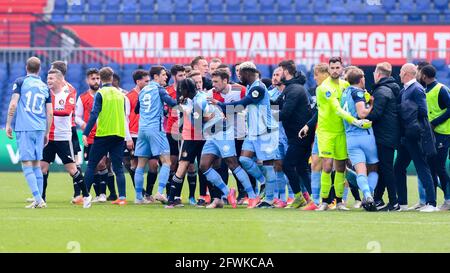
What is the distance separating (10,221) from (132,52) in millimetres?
15278

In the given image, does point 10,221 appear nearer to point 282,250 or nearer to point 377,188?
point 282,250

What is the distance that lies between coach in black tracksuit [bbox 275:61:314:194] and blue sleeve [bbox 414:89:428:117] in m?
1.65

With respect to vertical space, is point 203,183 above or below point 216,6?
below

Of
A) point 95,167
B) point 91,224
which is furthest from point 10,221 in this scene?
point 95,167

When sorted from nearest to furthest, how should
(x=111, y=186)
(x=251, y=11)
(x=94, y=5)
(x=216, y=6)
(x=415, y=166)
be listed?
1. (x=415, y=166)
2. (x=111, y=186)
3. (x=251, y=11)
4. (x=216, y=6)
5. (x=94, y=5)

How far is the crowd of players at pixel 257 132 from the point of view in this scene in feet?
49.3

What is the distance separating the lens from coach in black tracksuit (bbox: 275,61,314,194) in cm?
1570

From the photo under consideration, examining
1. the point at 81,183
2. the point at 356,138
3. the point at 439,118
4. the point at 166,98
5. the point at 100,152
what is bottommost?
the point at 81,183

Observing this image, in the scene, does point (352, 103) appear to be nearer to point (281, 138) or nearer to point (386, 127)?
point (386, 127)

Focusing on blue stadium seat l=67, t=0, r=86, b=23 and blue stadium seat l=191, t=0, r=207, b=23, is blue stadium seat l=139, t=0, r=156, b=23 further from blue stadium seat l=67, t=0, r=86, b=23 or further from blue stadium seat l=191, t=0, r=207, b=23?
blue stadium seat l=67, t=0, r=86, b=23

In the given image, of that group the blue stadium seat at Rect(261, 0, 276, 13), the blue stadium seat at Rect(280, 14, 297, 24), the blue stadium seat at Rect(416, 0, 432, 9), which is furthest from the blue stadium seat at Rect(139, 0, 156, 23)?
the blue stadium seat at Rect(416, 0, 432, 9)

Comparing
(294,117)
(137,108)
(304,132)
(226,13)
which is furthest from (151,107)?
(226,13)

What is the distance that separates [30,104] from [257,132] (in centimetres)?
316

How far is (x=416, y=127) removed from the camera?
14969mm
